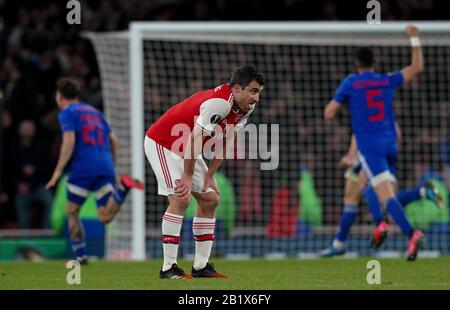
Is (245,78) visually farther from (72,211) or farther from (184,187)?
(72,211)

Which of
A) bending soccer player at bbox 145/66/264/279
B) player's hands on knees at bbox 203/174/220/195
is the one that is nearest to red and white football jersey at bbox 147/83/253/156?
bending soccer player at bbox 145/66/264/279

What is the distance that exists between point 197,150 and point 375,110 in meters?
3.89

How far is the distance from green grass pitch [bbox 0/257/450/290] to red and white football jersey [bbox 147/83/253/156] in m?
1.19

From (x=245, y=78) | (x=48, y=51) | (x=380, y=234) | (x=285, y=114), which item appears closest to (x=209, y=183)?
(x=245, y=78)

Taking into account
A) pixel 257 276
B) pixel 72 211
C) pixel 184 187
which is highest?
pixel 184 187

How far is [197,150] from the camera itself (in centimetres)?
872

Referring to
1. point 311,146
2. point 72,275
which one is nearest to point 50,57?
point 311,146

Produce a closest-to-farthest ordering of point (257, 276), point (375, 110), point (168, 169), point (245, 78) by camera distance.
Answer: point (245, 78), point (168, 169), point (257, 276), point (375, 110)

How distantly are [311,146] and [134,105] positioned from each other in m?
3.86

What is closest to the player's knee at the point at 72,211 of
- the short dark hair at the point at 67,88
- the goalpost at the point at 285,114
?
the short dark hair at the point at 67,88

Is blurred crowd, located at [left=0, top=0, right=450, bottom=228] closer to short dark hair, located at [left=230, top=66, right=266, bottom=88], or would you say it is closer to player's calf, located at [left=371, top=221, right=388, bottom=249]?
player's calf, located at [left=371, top=221, right=388, bottom=249]

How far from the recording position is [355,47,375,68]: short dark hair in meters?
12.2

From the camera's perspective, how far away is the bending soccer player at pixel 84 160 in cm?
1218
